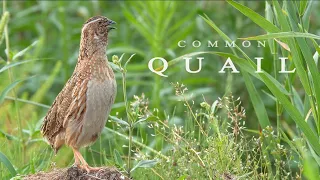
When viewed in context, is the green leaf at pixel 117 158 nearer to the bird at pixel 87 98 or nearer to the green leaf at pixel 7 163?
the bird at pixel 87 98

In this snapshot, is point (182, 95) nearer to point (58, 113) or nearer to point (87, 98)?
point (87, 98)

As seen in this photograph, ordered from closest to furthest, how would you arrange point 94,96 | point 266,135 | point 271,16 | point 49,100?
point 94,96
point 266,135
point 271,16
point 49,100

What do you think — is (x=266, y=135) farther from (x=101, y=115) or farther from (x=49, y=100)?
(x=49, y=100)

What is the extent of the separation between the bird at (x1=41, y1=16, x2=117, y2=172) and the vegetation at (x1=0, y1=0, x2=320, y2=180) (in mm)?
91

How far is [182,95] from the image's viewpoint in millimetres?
5203

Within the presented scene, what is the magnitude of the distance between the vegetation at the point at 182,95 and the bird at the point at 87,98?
9cm

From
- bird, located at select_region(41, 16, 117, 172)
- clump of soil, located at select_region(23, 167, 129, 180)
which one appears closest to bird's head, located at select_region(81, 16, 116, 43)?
bird, located at select_region(41, 16, 117, 172)

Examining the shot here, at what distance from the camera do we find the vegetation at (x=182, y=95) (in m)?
5.07

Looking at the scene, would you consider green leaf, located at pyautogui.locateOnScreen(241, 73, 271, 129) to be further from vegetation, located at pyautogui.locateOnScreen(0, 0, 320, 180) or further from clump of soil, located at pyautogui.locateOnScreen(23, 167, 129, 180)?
clump of soil, located at pyautogui.locateOnScreen(23, 167, 129, 180)

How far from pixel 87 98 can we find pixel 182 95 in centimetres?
52

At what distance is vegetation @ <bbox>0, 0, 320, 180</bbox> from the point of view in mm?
5066

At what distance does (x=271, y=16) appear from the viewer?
5777 mm

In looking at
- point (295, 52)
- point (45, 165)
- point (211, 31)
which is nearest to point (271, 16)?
point (295, 52)

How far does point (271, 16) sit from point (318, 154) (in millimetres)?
1002
